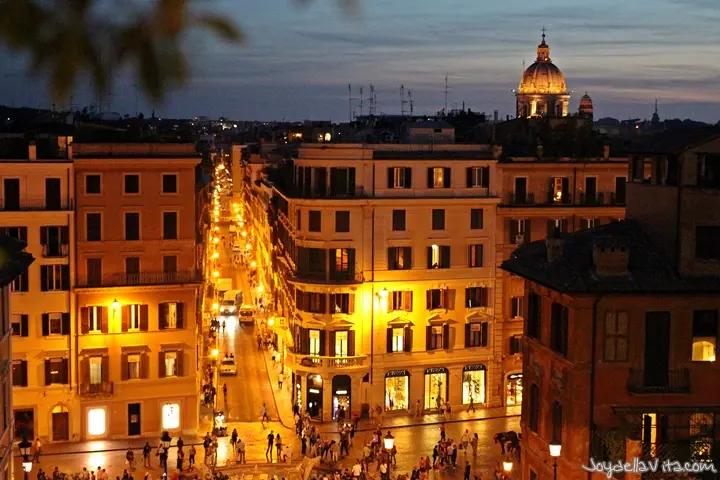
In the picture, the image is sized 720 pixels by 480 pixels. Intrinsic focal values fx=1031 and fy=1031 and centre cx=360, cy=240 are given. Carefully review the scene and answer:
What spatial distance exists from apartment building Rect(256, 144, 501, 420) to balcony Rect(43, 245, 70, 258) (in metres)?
11.5

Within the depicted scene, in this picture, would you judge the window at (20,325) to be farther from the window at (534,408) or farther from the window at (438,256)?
the window at (534,408)

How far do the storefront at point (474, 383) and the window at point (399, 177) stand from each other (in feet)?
32.9

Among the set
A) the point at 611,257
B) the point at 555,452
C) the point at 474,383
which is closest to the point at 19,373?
the point at 474,383

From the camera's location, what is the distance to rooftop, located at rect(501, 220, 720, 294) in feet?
85.5

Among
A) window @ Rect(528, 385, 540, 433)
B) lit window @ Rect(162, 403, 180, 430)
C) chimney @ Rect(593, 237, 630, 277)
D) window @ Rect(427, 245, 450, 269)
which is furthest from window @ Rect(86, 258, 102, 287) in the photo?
chimney @ Rect(593, 237, 630, 277)

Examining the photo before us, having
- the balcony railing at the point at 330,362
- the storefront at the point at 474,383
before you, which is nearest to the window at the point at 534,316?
the balcony railing at the point at 330,362

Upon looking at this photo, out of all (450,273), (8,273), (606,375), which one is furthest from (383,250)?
(8,273)

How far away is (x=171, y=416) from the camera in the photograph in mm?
47875

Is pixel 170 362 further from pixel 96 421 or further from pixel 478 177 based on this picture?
pixel 478 177

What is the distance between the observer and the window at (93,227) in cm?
4684

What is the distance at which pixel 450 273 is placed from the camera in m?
52.9

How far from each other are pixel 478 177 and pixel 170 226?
16228mm

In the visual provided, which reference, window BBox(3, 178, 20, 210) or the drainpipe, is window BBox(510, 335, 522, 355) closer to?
window BBox(3, 178, 20, 210)

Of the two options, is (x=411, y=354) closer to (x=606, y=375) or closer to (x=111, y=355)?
(x=111, y=355)
